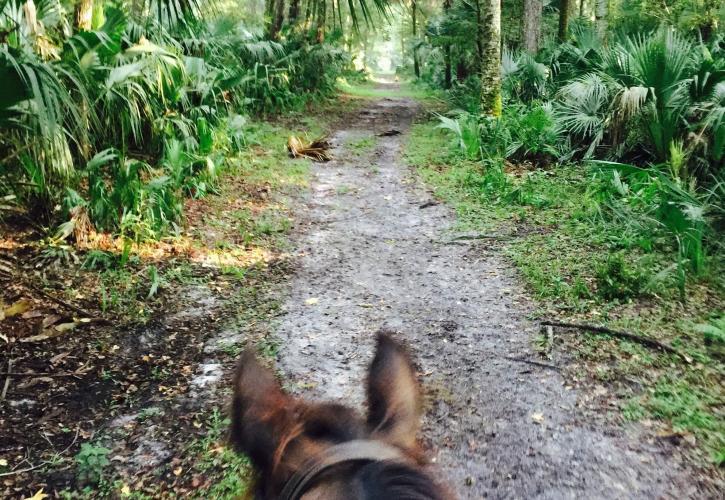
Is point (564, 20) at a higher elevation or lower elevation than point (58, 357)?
higher

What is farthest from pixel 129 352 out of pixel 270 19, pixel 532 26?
pixel 270 19

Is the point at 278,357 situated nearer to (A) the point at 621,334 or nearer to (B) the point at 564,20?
(A) the point at 621,334

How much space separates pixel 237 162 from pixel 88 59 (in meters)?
4.13

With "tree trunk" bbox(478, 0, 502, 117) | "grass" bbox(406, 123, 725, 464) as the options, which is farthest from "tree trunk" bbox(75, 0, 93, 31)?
"tree trunk" bbox(478, 0, 502, 117)

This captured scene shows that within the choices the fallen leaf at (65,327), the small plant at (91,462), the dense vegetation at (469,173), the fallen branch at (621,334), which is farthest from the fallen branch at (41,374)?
the fallen branch at (621,334)

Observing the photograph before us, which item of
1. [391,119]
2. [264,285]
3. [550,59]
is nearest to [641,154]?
A: [550,59]

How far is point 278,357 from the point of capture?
167 inches

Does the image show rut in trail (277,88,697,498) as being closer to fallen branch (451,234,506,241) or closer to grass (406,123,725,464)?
fallen branch (451,234,506,241)

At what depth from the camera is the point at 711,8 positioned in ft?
51.1

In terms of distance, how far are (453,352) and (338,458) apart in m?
3.25

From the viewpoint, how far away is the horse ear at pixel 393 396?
4.69 feet

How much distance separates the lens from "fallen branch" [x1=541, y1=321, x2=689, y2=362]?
4.04m

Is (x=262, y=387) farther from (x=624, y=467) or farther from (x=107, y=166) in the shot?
(x=107, y=166)

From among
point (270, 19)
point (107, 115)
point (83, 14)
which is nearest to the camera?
point (83, 14)
